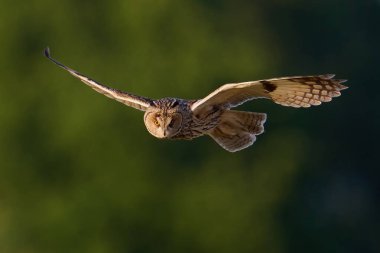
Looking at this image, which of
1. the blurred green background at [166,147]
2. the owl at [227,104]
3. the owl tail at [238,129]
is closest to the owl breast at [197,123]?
the owl at [227,104]

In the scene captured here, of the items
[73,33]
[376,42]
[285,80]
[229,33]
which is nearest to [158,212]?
[73,33]

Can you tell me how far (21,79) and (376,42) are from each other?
266 inches

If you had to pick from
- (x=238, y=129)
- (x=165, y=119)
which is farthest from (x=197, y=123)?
(x=238, y=129)

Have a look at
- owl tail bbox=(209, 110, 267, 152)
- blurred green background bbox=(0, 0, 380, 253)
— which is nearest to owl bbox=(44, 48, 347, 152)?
owl tail bbox=(209, 110, 267, 152)

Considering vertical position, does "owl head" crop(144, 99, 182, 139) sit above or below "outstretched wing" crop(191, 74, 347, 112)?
below

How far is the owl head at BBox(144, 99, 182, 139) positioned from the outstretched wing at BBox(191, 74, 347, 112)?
160 millimetres

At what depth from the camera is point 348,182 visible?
18.2 meters

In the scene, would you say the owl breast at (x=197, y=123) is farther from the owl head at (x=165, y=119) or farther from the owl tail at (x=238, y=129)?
the owl tail at (x=238, y=129)

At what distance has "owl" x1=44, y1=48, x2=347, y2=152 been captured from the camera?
6895 millimetres

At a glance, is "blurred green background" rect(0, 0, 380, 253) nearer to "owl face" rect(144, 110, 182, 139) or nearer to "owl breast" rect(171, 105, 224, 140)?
"owl breast" rect(171, 105, 224, 140)

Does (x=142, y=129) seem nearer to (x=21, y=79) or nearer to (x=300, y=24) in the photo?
(x=21, y=79)

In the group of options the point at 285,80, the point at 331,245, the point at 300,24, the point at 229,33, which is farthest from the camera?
the point at 300,24

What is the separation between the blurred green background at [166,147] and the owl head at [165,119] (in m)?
8.32

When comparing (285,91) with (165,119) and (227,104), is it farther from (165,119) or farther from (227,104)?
(165,119)
